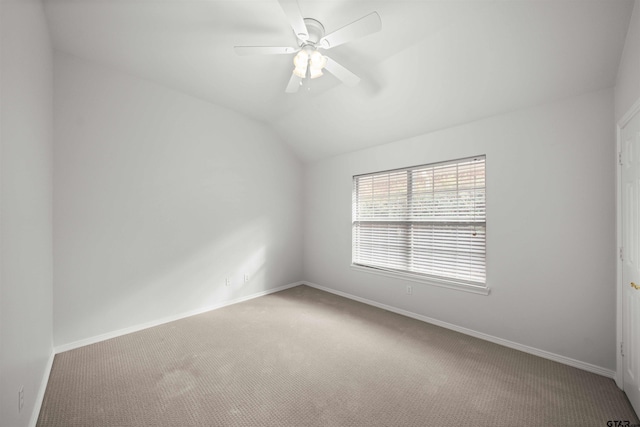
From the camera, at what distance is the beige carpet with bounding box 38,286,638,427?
168 cm

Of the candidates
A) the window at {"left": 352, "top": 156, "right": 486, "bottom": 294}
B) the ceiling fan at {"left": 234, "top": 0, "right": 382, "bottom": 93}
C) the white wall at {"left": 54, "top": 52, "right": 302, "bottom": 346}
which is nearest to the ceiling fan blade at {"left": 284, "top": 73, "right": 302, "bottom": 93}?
the ceiling fan at {"left": 234, "top": 0, "right": 382, "bottom": 93}

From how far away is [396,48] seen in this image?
7.98 ft

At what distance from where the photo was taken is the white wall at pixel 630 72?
64.2 inches

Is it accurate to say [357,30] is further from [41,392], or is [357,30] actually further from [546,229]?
[41,392]

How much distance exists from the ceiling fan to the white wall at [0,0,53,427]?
133 centimetres

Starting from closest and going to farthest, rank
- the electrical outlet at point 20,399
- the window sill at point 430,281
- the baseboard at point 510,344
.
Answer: the electrical outlet at point 20,399
the baseboard at point 510,344
the window sill at point 430,281

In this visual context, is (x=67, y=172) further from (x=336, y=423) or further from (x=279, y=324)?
(x=336, y=423)

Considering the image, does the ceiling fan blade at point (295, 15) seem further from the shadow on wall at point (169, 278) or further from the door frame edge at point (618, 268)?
the shadow on wall at point (169, 278)

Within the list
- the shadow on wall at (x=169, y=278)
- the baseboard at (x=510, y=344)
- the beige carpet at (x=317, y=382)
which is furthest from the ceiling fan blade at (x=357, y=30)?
the baseboard at (x=510, y=344)

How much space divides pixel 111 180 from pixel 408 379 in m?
3.57

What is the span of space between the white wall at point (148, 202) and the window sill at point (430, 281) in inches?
68.5

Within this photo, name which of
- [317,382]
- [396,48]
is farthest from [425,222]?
[317,382]

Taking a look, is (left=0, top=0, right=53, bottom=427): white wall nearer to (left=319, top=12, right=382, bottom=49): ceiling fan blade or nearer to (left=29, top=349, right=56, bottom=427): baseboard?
(left=29, top=349, right=56, bottom=427): baseboard

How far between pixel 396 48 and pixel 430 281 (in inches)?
105
